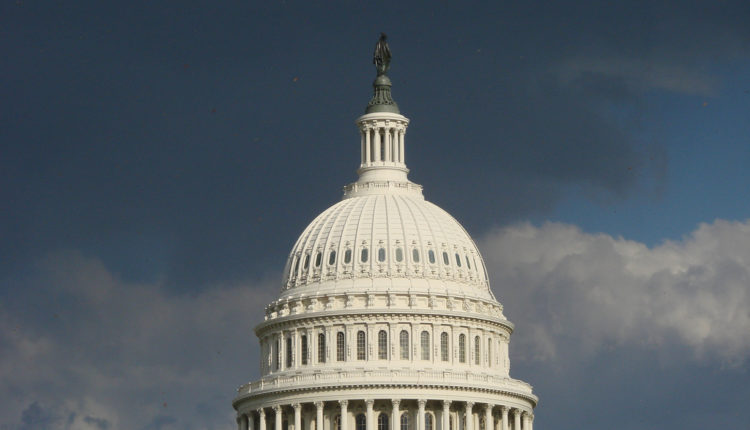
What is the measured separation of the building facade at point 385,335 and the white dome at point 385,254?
0.29ft

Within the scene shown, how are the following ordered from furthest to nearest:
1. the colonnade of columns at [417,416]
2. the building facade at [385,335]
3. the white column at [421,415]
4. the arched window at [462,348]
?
the arched window at [462,348], the building facade at [385,335], the colonnade of columns at [417,416], the white column at [421,415]

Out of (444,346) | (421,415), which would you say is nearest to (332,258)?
(444,346)

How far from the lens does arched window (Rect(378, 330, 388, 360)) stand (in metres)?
188

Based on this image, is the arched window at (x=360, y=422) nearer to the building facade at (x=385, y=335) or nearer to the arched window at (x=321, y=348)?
the building facade at (x=385, y=335)

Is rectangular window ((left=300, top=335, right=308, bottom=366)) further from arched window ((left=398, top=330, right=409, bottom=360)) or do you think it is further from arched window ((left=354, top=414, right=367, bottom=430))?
arched window ((left=398, top=330, right=409, bottom=360))

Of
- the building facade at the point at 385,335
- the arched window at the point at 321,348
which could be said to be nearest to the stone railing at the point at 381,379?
the building facade at the point at 385,335

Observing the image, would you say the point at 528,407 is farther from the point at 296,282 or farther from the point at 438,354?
the point at 296,282

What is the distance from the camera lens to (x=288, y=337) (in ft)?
633

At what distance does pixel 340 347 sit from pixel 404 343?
17.7 ft

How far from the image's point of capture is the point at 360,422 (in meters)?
187

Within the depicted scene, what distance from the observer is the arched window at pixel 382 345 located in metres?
188

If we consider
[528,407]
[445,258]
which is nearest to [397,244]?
[445,258]

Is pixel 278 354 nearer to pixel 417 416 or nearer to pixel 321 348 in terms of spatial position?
pixel 321 348

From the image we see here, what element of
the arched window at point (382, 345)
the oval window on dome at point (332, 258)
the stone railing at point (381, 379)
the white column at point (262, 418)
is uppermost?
the oval window on dome at point (332, 258)
